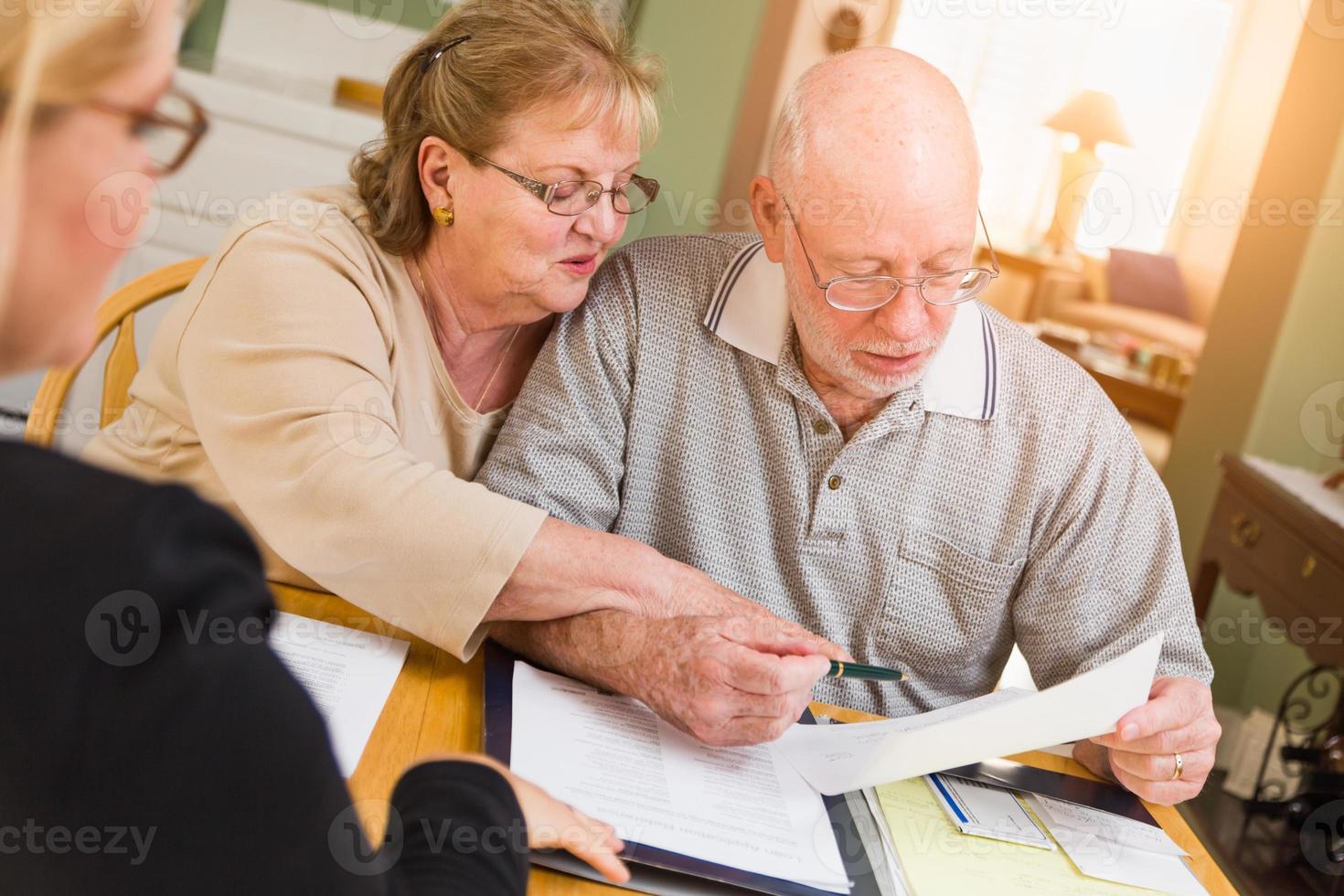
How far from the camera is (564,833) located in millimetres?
793

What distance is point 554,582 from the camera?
42.5 inches

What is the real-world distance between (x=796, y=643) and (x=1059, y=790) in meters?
0.29

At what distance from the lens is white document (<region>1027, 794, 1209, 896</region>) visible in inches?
37.8

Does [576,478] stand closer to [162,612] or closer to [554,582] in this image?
[554,582]

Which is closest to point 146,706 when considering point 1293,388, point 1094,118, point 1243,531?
point 1243,531

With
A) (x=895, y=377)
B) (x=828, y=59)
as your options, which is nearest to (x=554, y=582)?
(x=895, y=377)

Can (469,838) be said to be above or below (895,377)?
below

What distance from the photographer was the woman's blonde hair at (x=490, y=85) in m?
1.27

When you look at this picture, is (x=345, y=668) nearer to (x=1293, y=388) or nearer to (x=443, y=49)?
(x=443, y=49)

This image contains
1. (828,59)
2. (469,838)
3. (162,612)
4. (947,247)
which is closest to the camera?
(162,612)

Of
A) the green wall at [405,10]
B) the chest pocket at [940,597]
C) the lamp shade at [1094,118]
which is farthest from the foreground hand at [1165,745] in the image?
the lamp shade at [1094,118]

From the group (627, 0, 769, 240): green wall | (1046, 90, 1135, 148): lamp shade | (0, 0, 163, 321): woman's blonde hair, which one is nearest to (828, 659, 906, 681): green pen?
(0, 0, 163, 321): woman's blonde hair

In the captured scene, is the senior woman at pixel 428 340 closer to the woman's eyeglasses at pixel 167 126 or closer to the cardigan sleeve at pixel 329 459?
the cardigan sleeve at pixel 329 459

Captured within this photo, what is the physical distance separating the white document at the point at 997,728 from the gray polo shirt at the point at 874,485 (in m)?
0.34
